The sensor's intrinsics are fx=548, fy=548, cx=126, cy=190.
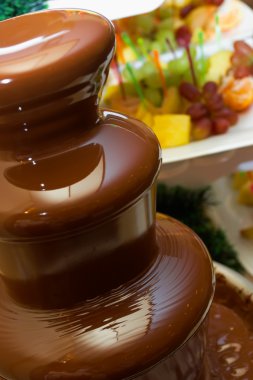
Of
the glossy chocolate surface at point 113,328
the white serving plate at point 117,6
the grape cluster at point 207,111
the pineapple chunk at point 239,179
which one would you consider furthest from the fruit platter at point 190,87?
the glossy chocolate surface at point 113,328

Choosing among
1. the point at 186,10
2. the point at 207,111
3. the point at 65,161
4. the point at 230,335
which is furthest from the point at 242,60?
the point at 65,161

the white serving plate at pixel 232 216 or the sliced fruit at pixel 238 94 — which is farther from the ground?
the sliced fruit at pixel 238 94

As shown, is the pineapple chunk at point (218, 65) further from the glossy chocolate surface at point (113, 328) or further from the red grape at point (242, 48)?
the glossy chocolate surface at point (113, 328)

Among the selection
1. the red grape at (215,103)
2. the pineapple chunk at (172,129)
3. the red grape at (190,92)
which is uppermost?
the red grape at (190,92)

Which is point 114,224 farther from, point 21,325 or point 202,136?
point 202,136

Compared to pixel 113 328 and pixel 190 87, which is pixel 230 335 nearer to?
pixel 113 328

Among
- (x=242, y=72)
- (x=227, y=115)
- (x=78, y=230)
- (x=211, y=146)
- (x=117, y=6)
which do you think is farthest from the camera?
(x=242, y=72)

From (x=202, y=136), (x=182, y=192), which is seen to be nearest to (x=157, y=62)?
(x=202, y=136)
